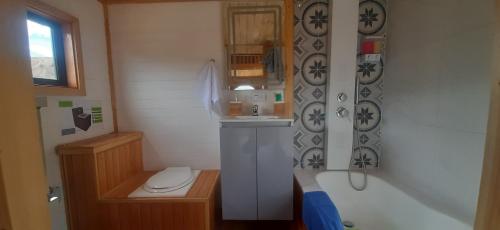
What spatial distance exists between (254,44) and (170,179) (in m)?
1.46

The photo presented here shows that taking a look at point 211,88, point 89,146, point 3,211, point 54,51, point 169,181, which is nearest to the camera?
point 3,211

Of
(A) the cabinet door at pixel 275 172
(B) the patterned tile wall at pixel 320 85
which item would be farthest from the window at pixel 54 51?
(B) the patterned tile wall at pixel 320 85

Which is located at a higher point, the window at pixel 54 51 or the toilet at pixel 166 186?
the window at pixel 54 51

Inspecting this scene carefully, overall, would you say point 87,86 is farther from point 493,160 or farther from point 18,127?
point 493,160

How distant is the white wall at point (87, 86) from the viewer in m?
1.36

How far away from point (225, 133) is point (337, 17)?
1398 millimetres

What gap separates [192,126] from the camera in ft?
6.61

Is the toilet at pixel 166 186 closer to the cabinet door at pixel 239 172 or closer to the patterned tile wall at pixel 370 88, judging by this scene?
the cabinet door at pixel 239 172

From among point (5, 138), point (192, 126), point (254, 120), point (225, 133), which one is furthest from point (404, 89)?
point (5, 138)

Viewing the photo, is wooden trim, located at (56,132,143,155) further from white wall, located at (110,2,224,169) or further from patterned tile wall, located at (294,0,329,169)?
patterned tile wall, located at (294,0,329,169)

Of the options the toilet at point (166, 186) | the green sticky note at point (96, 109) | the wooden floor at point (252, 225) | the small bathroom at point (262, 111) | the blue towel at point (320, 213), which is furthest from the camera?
the wooden floor at point (252, 225)

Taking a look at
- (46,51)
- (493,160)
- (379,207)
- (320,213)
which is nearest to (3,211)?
(493,160)

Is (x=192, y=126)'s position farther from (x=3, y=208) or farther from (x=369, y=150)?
(x=369, y=150)

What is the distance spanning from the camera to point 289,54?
184 centimetres
